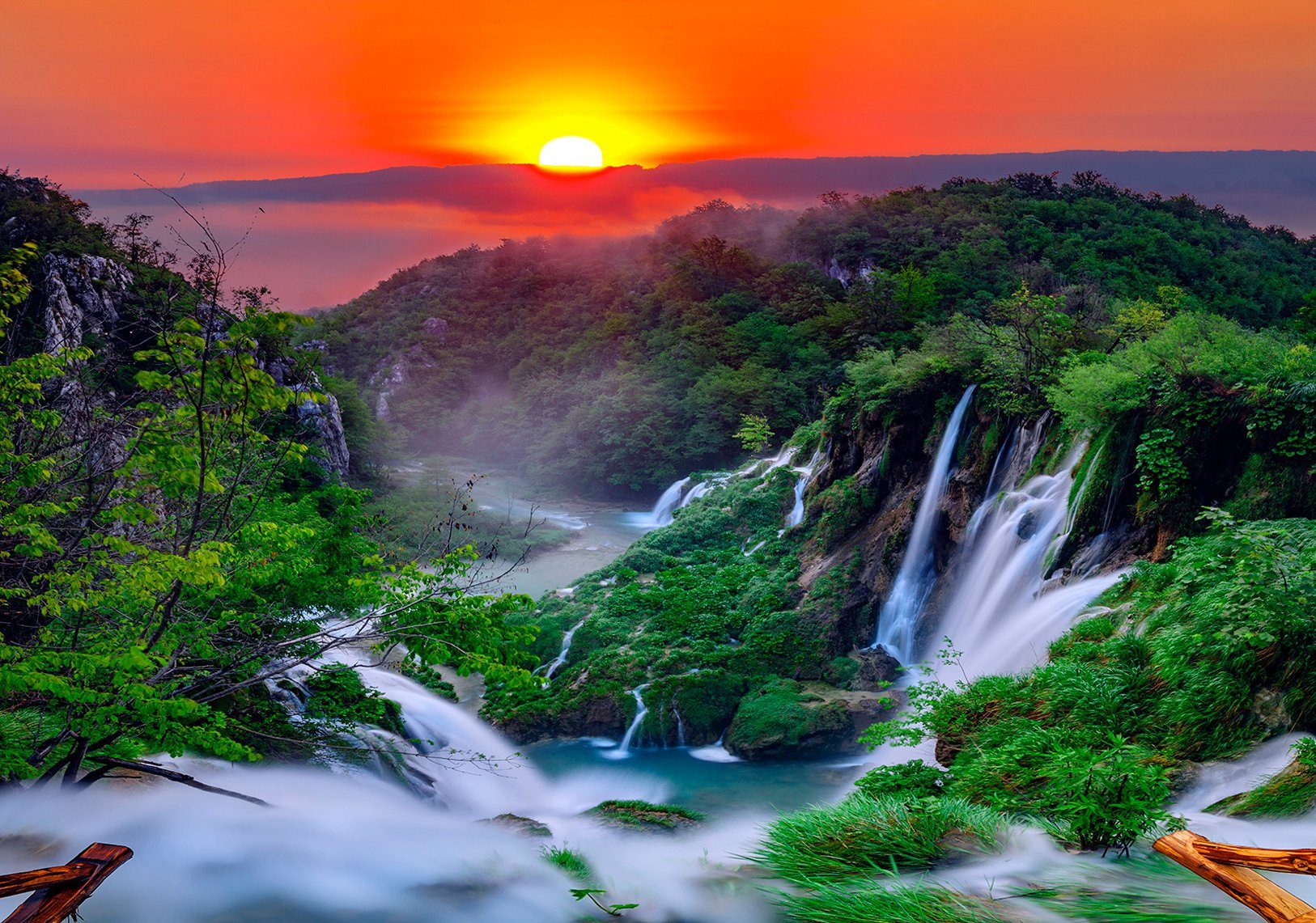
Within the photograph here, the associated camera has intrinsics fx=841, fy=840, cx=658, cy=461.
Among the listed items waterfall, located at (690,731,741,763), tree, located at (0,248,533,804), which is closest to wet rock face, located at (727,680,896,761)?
waterfall, located at (690,731,741,763)

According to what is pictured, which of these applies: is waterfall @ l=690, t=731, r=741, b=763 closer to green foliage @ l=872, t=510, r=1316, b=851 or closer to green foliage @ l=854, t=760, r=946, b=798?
green foliage @ l=872, t=510, r=1316, b=851

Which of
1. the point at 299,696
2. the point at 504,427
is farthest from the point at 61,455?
the point at 504,427

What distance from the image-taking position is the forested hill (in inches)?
1555

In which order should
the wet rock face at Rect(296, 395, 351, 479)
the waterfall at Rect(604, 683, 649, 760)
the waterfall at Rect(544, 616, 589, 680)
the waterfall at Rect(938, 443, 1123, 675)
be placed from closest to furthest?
the waterfall at Rect(938, 443, 1123, 675), the waterfall at Rect(604, 683, 649, 760), the waterfall at Rect(544, 616, 589, 680), the wet rock face at Rect(296, 395, 351, 479)

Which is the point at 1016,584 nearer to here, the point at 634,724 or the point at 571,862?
the point at 634,724

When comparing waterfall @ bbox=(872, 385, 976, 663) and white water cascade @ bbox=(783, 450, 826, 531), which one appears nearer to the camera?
waterfall @ bbox=(872, 385, 976, 663)

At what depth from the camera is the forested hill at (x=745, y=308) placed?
3950 cm

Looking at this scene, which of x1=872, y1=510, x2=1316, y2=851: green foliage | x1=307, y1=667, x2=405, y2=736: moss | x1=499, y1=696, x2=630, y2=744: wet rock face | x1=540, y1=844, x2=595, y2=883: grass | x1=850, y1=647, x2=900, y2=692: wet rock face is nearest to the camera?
x1=872, y1=510, x2=1316, y2=851: green foliage

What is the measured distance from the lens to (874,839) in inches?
220

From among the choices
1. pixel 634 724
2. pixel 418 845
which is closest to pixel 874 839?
pixel 418 845

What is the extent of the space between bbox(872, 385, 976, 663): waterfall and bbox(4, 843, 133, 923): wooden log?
15886 mm

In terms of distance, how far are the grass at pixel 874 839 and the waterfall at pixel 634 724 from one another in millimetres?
9978

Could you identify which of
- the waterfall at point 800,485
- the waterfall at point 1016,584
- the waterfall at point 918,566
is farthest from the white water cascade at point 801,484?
the waterfall at point 1016,584

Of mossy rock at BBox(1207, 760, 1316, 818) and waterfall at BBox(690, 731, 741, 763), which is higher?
mossy rock at BBox(1207, 760, 1316, 818)
